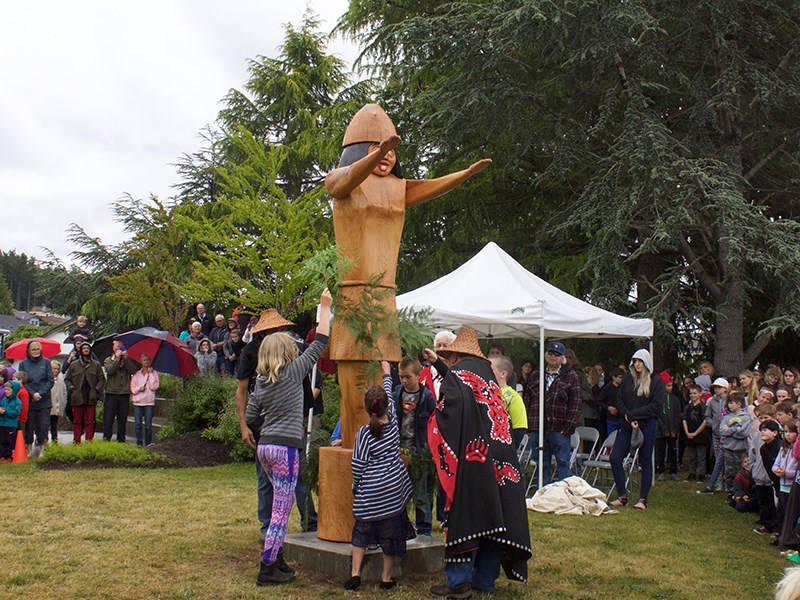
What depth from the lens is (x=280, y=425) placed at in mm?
5645

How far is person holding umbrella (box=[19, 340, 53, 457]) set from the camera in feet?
40.7

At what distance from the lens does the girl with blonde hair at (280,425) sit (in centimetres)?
558

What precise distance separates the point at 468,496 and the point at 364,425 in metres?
0.91

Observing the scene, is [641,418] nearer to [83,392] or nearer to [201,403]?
[201,403]

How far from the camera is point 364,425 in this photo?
19.0ft

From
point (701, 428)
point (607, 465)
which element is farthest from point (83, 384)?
point (701, 428)

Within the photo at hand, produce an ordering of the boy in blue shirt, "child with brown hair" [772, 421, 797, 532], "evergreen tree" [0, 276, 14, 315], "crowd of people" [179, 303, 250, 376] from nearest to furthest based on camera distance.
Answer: "child with brown hair" [772, 421, 797, 532] → the boy in blue shirt → "crowd of people" [179, 303, 250, 376] → "evergreen tree" [0, 276, 14, 315]

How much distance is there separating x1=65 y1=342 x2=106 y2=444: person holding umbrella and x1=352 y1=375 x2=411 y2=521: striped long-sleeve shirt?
8.83 metres

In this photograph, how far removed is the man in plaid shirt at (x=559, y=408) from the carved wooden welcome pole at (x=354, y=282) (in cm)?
439

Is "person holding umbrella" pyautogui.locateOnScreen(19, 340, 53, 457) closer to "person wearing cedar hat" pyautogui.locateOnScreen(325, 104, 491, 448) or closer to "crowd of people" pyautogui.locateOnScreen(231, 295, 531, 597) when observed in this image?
"crowd of people" pyautogui.locateOnScreen(231, 295, 531, 597)

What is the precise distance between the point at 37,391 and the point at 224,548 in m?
6.96

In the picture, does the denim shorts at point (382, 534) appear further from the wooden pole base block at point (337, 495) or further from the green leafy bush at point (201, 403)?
the green leafy bush at point (201, 403)

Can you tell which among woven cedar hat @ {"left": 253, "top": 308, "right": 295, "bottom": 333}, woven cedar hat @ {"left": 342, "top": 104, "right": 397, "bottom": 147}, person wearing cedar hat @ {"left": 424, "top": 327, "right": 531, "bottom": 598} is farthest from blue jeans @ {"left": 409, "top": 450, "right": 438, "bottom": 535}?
woven cedar hat @ {"left": 342, "top": 104, "right": 397, "bottom": 147}

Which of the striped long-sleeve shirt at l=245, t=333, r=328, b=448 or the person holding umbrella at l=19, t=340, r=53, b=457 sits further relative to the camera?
the person holding umbrella at l=19, t=340, r=53, b=457
